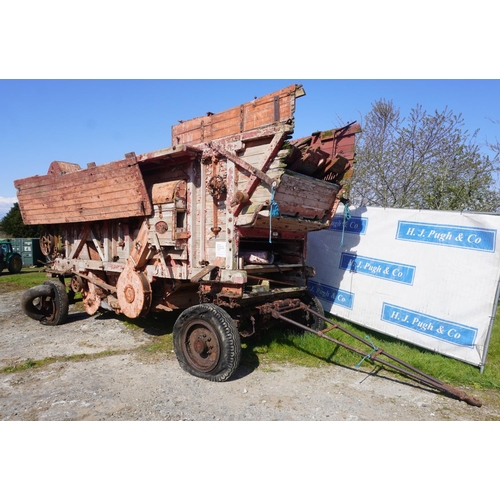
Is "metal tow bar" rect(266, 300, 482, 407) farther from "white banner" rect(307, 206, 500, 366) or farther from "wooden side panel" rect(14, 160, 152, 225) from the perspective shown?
"wooden side panel" rect(14, 160, 152, 225)

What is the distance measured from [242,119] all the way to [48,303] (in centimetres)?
622

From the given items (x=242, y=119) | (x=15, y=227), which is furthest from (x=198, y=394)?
(x=15, y=227)

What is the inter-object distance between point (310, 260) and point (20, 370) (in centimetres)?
571

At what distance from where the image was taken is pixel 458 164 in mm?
9930

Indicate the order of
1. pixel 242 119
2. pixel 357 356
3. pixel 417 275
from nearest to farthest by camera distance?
pixel 242 119, pixel 357 356, pixel 417 275

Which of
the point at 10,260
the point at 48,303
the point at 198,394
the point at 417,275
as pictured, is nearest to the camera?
the point at 198,394

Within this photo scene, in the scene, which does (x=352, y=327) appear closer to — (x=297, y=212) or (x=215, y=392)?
(x=297, y=212)

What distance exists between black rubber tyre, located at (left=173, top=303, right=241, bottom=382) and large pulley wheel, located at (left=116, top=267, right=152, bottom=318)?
4.09 ft

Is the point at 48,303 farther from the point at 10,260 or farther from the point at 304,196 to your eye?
the point at 10,260

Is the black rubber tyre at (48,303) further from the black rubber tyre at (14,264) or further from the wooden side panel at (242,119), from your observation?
the black rubber tyre at (14,264)

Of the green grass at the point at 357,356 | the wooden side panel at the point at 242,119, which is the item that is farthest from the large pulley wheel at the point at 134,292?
the wooden side panel at the point at 242,119

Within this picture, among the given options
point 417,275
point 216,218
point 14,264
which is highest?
point 216,218

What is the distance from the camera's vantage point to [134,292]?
18.9 ft

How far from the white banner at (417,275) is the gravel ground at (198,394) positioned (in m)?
1.13
